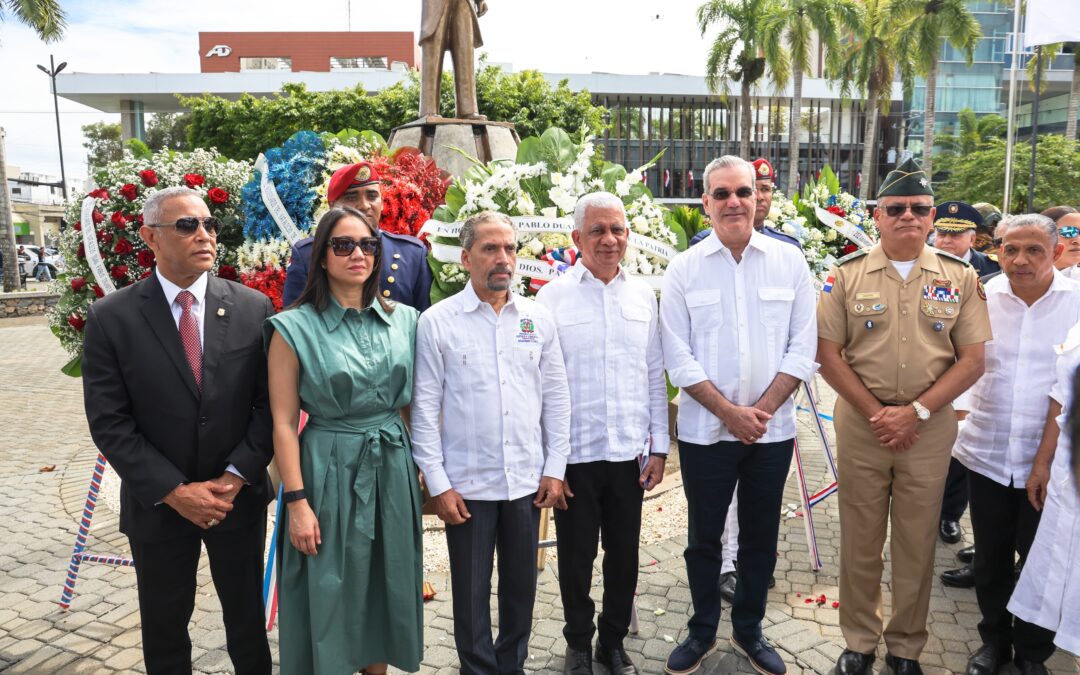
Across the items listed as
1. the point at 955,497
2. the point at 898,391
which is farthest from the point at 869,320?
the point at 955,497

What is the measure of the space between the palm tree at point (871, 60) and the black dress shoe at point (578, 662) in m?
36.9

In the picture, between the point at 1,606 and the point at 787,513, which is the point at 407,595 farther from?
the point at 787,513

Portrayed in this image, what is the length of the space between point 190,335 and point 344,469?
0.83 metres

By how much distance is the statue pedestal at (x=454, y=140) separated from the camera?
7.92 meters

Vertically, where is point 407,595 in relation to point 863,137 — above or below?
below

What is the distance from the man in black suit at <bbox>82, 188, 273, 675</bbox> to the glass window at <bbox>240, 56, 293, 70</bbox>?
54.0 meters

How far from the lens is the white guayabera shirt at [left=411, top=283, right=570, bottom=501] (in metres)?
2.99

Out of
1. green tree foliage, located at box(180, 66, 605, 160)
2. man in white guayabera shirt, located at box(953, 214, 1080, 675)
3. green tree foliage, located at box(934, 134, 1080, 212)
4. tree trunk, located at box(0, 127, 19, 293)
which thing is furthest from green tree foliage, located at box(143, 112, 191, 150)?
man in white guayabera shirt, located at box(953, 214, 1080, 675)

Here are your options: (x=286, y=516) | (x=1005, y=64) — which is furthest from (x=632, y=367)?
(x=1005, y=64)

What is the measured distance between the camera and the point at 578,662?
3381 mm

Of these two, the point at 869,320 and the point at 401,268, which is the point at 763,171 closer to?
the point at 869,320

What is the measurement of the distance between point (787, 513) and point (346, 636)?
3.81m

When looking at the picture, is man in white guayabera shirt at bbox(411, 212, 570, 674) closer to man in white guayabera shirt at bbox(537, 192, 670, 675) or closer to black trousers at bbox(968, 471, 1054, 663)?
man in white guayabera shirt at bbox(537, 192, 670, 675)

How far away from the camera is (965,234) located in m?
5.00
